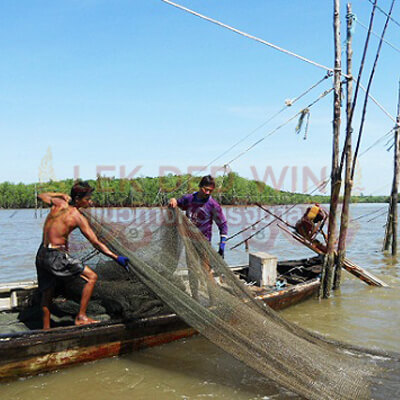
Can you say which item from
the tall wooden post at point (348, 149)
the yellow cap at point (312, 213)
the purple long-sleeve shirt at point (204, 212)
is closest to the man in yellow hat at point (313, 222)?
the yellow cap at point (312, 213)

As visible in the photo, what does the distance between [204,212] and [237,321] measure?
2127mm

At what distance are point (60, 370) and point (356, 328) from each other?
474 cm

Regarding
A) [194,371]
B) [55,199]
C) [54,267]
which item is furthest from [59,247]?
[194,371]

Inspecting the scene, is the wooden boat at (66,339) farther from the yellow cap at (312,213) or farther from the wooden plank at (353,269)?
the yellow cap at (312,213)

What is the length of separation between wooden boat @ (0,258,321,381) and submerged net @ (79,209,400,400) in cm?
71

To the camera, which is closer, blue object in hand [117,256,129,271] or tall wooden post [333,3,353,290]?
blue object in hand [117,256,129,271]

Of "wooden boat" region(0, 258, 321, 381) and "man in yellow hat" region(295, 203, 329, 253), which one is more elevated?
"man in yellow hat" region(295, 203, 329, 253)

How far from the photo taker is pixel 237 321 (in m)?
4.09

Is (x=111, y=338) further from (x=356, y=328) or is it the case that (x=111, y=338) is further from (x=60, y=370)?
(x=356, y=328)

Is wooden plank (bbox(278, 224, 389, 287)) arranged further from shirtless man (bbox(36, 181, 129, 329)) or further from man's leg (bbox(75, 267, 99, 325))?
shirtless man (bbox(36, 181, 129, 329))

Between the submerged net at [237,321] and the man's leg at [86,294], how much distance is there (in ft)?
1.30

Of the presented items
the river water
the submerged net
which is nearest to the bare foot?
the river water

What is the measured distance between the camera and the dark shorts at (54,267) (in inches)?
166

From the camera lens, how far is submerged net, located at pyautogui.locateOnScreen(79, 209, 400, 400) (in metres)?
3.60
